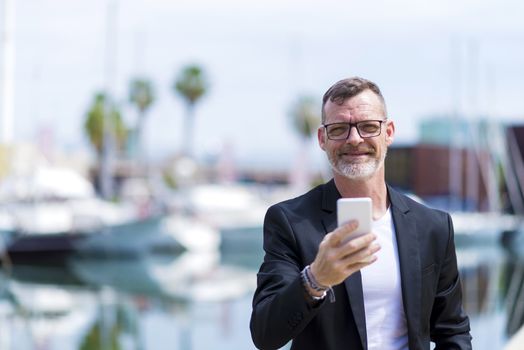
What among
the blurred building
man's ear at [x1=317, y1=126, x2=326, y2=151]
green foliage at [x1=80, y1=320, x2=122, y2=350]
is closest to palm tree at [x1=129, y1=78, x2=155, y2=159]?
the blurred building

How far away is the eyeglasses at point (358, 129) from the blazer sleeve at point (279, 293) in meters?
0.25

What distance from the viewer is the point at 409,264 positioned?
2377 mm

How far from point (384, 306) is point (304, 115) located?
207ft

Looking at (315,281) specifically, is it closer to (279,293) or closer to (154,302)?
(279,293)

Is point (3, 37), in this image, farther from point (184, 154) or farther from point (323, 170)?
point (184, 154)

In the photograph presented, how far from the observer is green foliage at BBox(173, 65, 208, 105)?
55.3m

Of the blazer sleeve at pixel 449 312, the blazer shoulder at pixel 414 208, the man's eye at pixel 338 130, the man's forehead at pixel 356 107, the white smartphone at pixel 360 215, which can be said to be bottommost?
the blazer sleeve at pixel 449 312

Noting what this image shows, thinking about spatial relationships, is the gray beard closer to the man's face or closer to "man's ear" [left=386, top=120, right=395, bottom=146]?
the man's face

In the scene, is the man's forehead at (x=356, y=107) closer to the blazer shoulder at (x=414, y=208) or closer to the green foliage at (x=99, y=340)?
the blazer shoulder at (x=414, y=208)

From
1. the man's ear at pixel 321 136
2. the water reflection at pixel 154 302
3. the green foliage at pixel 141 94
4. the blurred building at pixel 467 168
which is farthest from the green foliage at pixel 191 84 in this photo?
the man's ear at pixel 321 136

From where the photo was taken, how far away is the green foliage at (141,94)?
5906cm

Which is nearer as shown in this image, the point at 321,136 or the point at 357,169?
the point at 357,169

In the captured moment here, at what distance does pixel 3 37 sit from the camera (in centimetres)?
2725

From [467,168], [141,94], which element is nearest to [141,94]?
[141,94]
